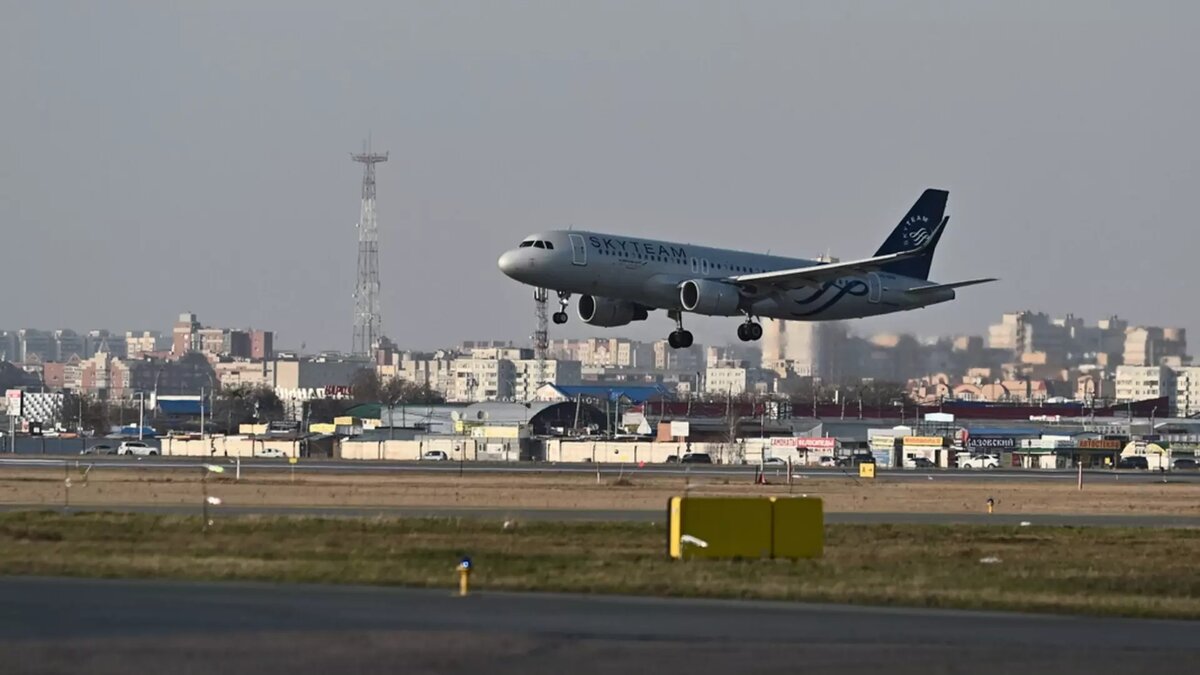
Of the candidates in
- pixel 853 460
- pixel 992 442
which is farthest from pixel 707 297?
pixel 992 442

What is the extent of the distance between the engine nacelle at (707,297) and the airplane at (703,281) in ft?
0.11

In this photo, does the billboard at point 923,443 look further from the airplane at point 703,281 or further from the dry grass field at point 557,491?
the airplane at point 703,281

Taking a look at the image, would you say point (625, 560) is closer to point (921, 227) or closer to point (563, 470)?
point (921, 227)

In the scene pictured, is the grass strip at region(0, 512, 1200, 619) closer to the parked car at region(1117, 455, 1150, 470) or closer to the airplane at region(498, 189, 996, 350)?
the airplane at region(498, 189, 996, 350)

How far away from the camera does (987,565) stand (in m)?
34.0

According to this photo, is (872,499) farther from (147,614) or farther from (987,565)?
(147,614)

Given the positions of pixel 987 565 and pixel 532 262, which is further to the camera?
pixel 532 262

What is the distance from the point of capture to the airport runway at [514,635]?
19.1 metres

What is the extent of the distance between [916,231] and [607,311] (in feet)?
57.7

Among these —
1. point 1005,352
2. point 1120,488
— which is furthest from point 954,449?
point 1120,488

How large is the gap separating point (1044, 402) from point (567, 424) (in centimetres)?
4233

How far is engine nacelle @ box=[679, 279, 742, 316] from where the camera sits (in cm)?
6300

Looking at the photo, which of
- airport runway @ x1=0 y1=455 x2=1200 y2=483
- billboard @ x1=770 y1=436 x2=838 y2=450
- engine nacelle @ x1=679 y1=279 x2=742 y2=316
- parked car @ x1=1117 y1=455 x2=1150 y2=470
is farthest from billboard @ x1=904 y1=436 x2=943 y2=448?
engine nacelle @ x1=679 y1=279 x2=742 y2=316

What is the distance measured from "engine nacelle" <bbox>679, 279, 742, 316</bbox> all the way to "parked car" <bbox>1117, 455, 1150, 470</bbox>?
4831 cm
